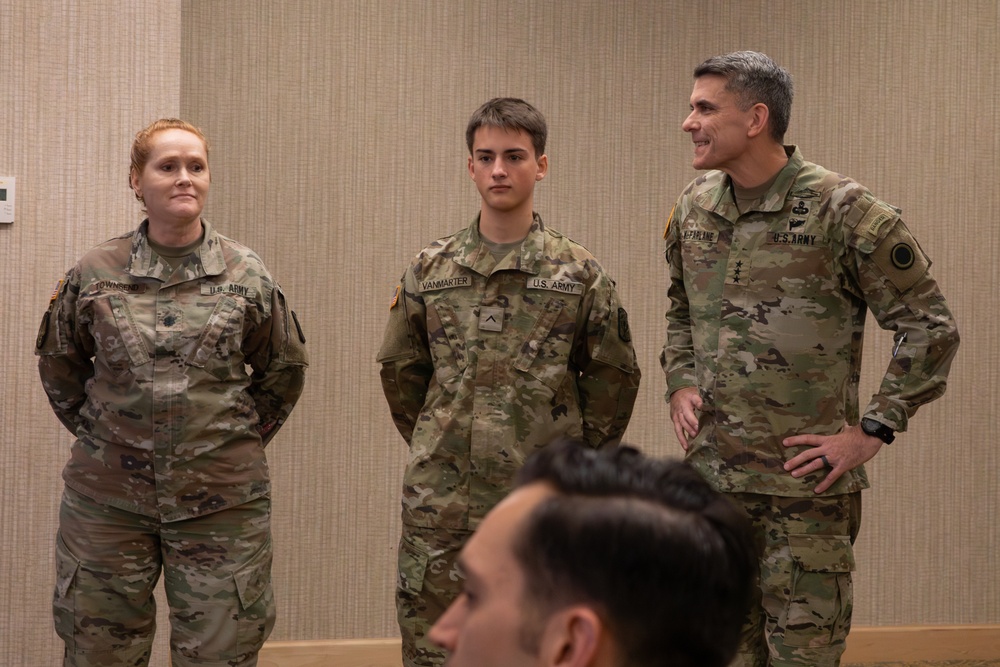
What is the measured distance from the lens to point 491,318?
2783mm

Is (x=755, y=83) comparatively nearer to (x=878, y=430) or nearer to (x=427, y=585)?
(x=878, y=430)

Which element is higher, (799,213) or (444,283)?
(799,213)

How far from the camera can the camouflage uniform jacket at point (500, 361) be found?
276 cm

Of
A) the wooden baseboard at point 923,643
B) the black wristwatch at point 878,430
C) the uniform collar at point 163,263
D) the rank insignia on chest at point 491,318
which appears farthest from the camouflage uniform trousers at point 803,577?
the wooden baseboard at point 923,643

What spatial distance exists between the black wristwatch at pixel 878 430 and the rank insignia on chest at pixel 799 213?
0.46 meters

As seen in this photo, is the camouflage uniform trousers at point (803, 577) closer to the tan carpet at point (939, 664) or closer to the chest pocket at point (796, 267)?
the chest pocket at point (796, 267)

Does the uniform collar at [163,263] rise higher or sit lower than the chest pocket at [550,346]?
higher

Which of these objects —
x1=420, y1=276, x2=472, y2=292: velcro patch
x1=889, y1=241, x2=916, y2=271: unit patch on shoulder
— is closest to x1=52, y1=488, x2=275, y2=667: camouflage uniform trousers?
x1=420, y1=276, x2=472, y2=292: velcro patch

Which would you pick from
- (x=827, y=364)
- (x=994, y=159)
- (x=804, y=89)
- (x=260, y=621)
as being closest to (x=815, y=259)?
(x=827, y=364)

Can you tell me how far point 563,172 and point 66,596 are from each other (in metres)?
2.25

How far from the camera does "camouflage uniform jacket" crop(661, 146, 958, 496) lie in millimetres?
2477

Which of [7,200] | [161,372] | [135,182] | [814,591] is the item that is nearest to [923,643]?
[814,591]

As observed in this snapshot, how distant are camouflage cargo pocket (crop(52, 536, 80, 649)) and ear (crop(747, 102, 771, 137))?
1.87 metres

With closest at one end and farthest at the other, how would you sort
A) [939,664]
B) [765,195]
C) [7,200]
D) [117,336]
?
[765,195], [117,336], [7,200], [939,664]
